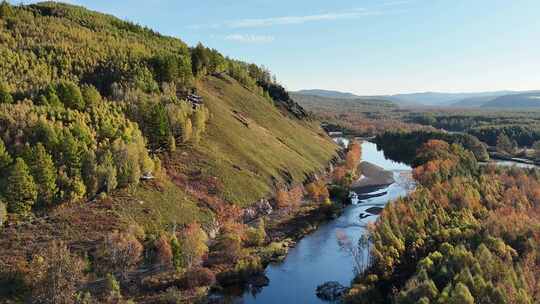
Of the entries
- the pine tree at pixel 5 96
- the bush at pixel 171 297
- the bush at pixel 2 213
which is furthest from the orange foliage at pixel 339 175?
the bush at pixel 2 213

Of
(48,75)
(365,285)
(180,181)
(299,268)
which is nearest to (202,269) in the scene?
(299,268)

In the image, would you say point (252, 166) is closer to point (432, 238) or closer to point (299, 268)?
point (299, 268)

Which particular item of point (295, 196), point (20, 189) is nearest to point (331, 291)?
point (295, 196)

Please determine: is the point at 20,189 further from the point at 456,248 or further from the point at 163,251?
the point at 456,248

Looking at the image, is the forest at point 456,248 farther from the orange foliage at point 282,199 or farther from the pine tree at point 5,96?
the pine tree at point 5,96

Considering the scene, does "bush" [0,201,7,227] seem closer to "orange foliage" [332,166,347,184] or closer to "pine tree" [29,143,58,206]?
"pine tree" [29,143,58,206]
